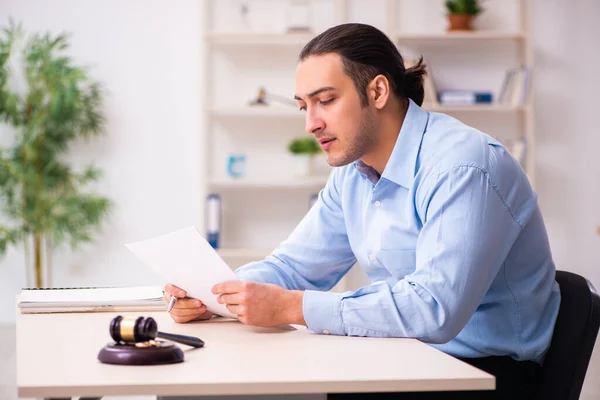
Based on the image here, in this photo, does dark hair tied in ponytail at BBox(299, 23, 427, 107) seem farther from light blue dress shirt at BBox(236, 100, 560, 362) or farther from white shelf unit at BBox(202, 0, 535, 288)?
white shelf unit at BBox(202, 0, 535, 288)

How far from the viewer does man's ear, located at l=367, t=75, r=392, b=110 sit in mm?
1786

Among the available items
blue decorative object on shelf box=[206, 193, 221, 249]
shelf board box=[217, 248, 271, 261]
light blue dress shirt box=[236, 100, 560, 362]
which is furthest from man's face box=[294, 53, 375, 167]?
blue decorative object on shelf box=[206, 193, 221, 249]

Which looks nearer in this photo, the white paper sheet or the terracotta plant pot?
the white paper sheet

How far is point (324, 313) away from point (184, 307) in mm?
313

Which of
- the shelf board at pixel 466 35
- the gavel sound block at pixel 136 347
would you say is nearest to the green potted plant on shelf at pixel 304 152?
the shelf board at pixel 466 35

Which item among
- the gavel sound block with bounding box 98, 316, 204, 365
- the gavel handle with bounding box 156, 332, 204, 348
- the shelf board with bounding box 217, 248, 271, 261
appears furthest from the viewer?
the shelf board with bounding box 217, 248, 271, 261

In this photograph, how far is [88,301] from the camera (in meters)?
1.81

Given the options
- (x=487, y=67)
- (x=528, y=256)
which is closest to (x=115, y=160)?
(x=487, y=67)

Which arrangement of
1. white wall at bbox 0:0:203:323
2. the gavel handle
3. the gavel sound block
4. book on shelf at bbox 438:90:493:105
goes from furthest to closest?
white wall at bbox 0:0:203:323
book on shelf at bbox 438:90:493:105
the gavel handle
the gavel sound block

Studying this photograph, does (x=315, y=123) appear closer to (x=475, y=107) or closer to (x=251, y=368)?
(x=251, y=368)

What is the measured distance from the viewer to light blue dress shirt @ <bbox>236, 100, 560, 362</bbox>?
143cm

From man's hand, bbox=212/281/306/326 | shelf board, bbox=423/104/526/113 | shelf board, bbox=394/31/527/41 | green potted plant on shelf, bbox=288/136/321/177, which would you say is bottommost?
man's hand, bbox=212/281/306/326

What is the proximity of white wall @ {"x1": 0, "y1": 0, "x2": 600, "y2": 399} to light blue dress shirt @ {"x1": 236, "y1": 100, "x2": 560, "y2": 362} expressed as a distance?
3.16 metres

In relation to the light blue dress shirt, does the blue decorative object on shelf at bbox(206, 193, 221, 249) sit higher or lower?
lower
